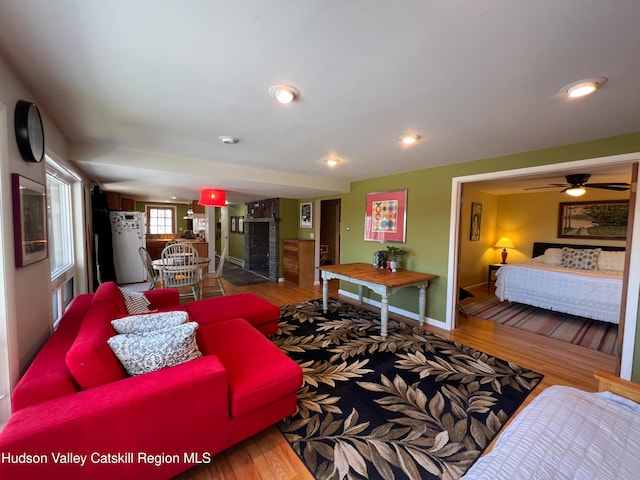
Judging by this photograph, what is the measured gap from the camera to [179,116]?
2.01 metres


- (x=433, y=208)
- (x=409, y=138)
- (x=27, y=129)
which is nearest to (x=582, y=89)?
(x=409, y=138)

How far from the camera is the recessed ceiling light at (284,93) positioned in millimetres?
1542

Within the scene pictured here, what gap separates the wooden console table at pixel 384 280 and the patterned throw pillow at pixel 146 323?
7.14ft

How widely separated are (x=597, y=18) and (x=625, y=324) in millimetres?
2642

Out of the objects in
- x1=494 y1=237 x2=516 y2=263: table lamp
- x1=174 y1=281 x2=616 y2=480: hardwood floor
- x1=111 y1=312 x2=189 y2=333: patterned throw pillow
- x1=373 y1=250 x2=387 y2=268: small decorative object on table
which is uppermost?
x1=494 y1=237 x2=516 y2=263: table lamp

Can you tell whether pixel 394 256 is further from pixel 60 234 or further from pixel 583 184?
pixel 60 234

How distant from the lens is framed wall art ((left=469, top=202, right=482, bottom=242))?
17.1ft

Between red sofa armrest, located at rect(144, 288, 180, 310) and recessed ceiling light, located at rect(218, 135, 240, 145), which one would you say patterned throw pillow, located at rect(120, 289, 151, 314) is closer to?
red sofa armrest, located at rect(144, 288, 180, 310)

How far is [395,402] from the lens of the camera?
2.00 metres

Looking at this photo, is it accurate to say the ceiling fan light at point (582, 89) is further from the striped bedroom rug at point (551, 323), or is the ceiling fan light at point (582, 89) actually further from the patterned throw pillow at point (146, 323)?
the striped bedroom rug at point (551, 323)

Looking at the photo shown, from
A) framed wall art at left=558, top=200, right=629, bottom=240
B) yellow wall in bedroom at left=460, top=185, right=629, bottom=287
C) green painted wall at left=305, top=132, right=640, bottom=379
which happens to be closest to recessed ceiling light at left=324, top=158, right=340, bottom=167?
green painted wall at left=305, top=132, right=640, bottom=379

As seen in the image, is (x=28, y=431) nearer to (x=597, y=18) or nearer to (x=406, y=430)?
(x=406, y=430)

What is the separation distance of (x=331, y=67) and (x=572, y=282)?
4.71 metres

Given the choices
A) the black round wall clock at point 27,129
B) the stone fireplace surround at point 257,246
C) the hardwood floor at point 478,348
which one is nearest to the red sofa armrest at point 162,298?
the black round wall clock at point 27,129
